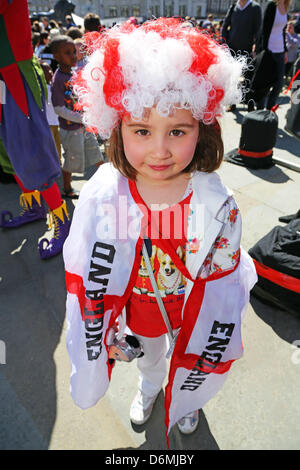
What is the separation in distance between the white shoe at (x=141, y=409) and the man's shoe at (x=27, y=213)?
5.92 ft

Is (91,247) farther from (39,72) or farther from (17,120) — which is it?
(39,72)

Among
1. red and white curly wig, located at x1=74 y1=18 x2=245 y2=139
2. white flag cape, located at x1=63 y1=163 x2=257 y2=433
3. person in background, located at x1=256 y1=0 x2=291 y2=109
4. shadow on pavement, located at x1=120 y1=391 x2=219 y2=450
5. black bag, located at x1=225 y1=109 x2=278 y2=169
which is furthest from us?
person in background, located at x1=256 y1=0 x2=291 y2=109

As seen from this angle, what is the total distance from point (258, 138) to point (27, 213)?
264 centimetres

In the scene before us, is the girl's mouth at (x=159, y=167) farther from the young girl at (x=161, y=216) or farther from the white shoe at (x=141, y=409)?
the white shoe at (x=141, y=409)

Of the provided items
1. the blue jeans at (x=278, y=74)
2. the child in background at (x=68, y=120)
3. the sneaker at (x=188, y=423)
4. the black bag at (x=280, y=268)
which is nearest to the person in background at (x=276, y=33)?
the blue jeans at (x=278, y=74)

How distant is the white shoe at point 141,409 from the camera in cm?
146

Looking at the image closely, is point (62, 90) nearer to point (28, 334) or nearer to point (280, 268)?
point (28, 334)

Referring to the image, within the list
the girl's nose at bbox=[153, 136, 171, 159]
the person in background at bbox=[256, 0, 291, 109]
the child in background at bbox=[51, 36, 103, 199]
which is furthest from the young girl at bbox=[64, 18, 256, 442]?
the person in background at bbox=[256, 0, 291, 109]

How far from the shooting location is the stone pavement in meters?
1.41

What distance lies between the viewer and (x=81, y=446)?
1.38 m

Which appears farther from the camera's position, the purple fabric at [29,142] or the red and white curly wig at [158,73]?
the purple fabric at [29,142]

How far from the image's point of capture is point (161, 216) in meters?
1.11

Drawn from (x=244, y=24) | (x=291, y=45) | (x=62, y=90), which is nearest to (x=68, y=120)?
(x=62, y=90)

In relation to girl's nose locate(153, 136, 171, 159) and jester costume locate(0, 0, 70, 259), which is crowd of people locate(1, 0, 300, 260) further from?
girl's nose locate(153, 136, 171, 159)
